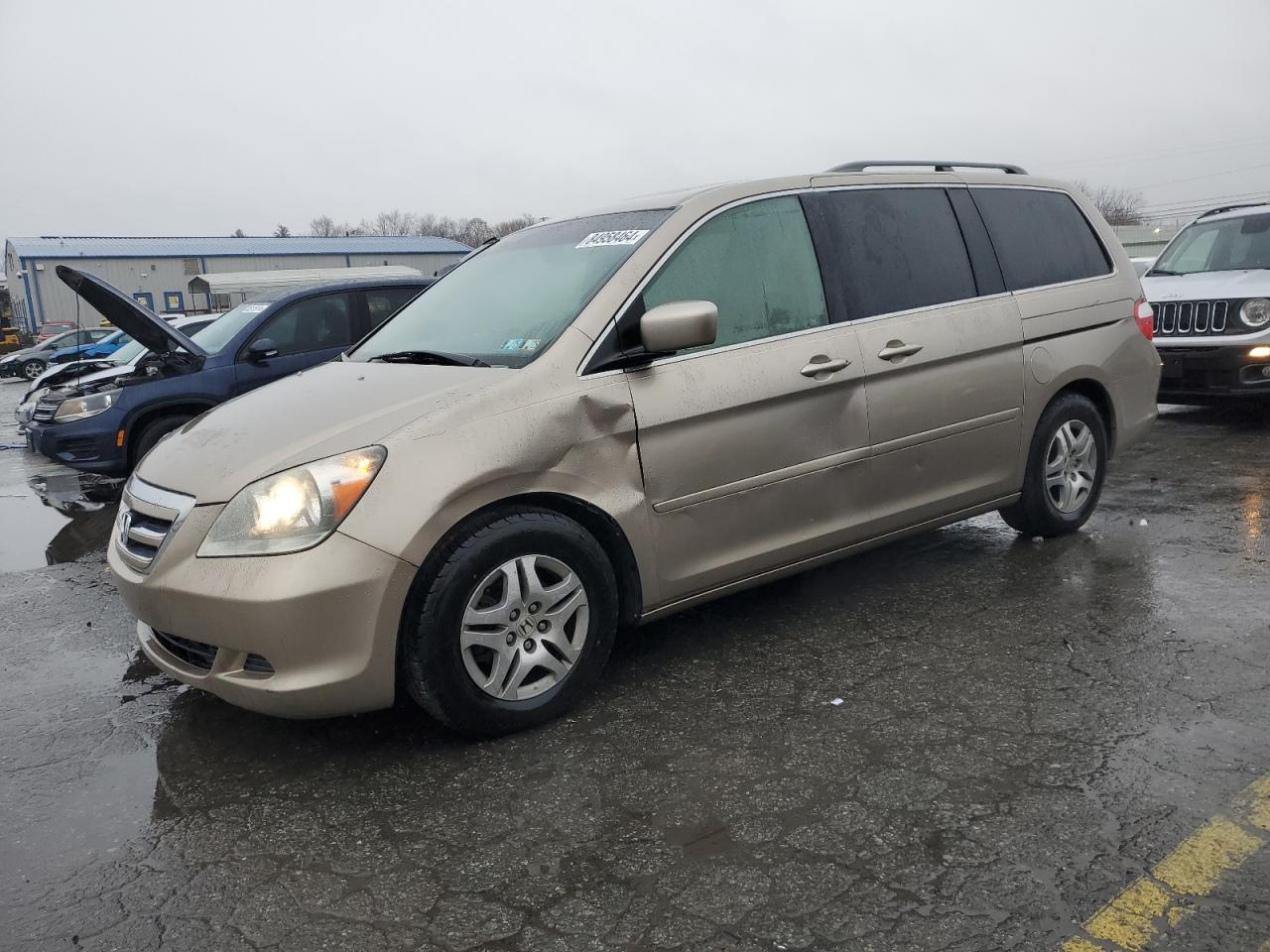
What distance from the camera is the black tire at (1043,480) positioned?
4848mm

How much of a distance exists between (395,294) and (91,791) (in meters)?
6.13

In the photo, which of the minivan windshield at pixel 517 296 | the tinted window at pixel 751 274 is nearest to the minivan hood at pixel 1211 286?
the tinted window at pixel 751 274

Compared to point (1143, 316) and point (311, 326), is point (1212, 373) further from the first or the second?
point (311, 326)

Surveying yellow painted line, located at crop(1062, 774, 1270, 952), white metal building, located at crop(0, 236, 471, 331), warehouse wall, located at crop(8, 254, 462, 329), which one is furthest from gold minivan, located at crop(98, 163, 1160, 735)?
white metal building, located at crop(0, 236, 471, 331)

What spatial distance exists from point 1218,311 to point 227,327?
8.34 meters

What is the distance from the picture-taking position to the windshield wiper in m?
3.62

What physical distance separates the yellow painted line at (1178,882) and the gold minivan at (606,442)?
5.63ft

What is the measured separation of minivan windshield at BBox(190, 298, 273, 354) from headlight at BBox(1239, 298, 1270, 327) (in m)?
8.04

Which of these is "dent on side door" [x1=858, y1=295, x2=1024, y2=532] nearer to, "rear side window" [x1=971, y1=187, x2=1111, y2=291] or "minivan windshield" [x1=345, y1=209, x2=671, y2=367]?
"rear side window" [x1=971, y1=187, x2=1111, y2=291]

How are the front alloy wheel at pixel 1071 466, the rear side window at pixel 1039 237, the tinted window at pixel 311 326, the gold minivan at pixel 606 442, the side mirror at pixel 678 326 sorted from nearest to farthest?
the gold minivan at pixel 606 442 < the side mirror at pixel 678 326 < the rear side window at pixel 1039 237 < the front alloy wheel at pixel 1071 466 < the tinted window at pixel 311 326

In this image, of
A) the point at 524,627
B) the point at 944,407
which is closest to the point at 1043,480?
the point at 944,407

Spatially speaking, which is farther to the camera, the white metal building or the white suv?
the white metal building

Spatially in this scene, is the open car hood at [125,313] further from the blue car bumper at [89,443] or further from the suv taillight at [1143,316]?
the suv taillight at [1143,316]

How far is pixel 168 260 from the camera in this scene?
6038 cm
